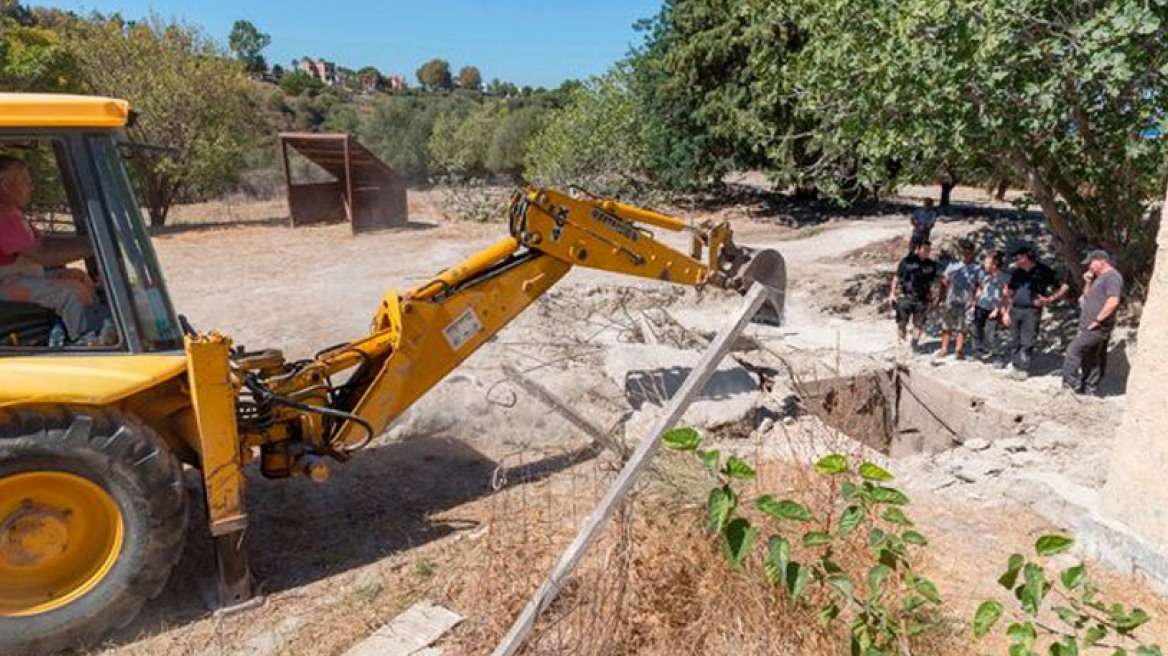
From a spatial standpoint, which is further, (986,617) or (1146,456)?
(1146,456)

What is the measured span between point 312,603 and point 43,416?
61.5 inches

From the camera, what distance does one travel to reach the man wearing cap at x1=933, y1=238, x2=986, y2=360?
9539mm

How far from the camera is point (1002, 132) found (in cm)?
820

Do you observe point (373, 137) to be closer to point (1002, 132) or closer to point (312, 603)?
point (1002, 132)

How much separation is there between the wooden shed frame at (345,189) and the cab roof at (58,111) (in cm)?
1509

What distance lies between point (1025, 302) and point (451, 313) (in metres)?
6.48

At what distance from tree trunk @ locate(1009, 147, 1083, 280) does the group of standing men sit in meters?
0.61

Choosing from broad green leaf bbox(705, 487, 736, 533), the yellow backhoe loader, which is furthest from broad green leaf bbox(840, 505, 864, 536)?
the yellow backhoe loader

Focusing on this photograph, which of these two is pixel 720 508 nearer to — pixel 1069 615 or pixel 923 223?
pixel 1069 615

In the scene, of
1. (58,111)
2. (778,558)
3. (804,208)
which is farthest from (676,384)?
(804,208)

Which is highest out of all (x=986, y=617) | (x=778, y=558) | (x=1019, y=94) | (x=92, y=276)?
(x=1019, y=94)

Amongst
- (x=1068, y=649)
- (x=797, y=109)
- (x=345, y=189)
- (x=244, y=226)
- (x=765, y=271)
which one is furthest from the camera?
(x=345, y=189)

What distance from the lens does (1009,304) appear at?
8.98 metres

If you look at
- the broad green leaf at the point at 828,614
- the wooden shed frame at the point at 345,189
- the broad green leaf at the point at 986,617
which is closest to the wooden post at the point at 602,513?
the broad green leaf at the point at 828,614
